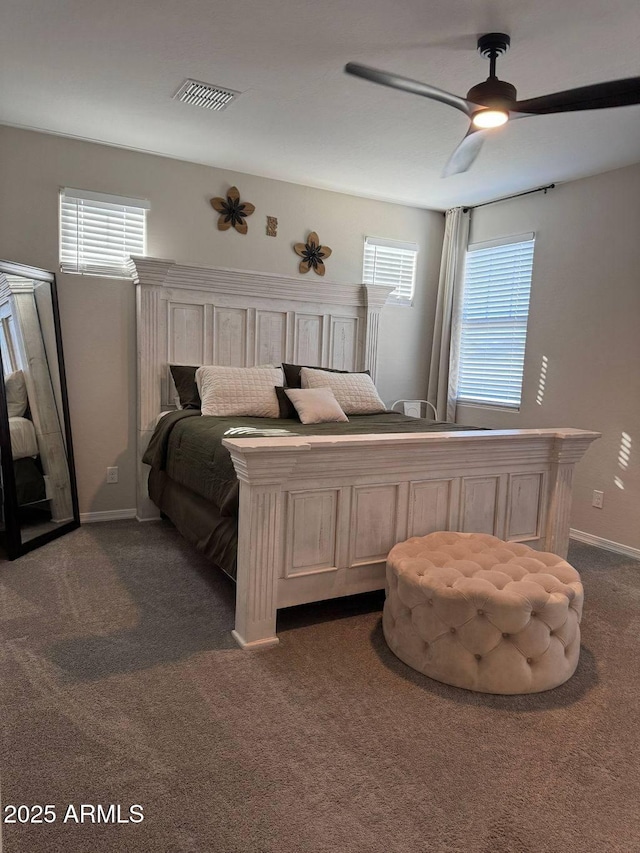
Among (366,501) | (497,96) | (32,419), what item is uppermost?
(497,96)

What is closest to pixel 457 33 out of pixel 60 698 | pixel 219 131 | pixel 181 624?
pixel 219 131

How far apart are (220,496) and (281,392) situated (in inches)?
55.0

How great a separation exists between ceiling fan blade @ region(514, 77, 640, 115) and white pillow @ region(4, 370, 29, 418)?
292 cm

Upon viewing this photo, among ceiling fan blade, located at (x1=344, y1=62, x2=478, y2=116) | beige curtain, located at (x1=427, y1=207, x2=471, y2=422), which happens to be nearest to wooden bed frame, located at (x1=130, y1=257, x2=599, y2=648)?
ceiling fan blade, located at (x1=344, y1=62, x2=478, y2=116)

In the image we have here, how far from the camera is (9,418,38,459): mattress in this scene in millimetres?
3475

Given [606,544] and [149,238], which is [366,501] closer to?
[606,544]

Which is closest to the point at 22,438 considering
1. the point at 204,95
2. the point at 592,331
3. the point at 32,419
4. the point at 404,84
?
the point at 32,419

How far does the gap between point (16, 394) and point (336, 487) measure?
2076mm

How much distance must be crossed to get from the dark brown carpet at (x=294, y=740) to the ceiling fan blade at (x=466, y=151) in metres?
2.17

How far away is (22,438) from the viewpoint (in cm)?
354

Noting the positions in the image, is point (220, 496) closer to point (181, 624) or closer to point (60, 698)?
point (181, 624)

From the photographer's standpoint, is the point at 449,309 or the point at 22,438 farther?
the point at 449,309

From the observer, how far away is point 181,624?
8.79 ft

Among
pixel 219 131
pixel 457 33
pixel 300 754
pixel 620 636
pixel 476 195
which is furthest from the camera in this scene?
pixel 476 195
